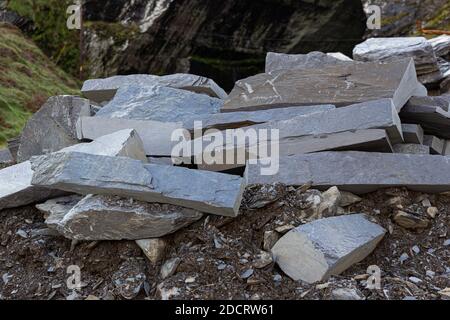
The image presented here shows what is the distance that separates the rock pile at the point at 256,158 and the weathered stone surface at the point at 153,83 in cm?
35

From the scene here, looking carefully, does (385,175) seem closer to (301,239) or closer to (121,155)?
(301,239)

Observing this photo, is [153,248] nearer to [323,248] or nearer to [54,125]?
[323,248]

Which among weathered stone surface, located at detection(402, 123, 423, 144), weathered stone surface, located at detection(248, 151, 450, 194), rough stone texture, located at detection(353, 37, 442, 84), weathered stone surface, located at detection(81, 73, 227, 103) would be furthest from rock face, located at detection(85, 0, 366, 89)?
weathered stone surface, located at detection(248, 151, 450, 194)

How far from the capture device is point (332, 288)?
319 cm

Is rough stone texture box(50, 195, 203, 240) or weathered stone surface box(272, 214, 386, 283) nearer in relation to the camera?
weathered stone surface box(272, 214, 386, 283)

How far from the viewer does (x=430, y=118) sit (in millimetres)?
4996

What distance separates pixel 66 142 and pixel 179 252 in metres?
2.21

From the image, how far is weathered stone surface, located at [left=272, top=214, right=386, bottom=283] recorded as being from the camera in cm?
340

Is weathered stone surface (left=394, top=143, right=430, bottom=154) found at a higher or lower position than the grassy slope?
higher

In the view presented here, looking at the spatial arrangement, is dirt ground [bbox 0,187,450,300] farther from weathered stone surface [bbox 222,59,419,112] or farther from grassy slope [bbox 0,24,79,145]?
grassy slope [bbox 0,24,79,145]

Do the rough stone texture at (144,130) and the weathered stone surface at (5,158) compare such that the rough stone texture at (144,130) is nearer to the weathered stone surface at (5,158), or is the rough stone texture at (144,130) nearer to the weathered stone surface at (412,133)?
the weathered stone surface at (5,158)

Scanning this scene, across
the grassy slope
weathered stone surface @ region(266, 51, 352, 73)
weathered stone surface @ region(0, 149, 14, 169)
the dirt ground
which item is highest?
weathered stone surface @ region(266, 51, 352, 73)

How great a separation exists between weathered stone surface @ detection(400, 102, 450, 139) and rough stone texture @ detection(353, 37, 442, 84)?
224cm

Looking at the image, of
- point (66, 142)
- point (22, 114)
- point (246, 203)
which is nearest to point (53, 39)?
point (22, 114)
